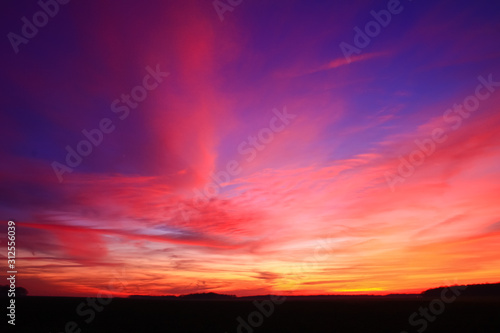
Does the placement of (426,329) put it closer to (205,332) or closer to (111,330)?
(205,332)

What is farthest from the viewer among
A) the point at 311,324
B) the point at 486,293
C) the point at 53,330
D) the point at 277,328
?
the point at 486,293

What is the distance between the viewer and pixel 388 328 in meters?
28.3

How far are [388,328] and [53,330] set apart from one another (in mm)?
26290

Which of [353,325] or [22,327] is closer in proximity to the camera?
[22,327]

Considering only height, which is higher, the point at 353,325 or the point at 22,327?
the point at 22,327

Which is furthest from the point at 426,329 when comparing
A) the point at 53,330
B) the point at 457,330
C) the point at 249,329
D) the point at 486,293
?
the point at 486,293

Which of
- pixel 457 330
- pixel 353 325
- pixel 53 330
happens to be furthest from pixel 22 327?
pixel 457 330

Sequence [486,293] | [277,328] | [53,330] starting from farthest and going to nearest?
1. [486,293]
2. [277,328]
3. [53,330]

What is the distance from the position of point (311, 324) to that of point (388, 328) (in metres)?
6.66

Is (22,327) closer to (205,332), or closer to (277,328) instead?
(205,332)

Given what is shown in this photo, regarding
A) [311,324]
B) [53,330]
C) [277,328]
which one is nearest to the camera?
[53,330]

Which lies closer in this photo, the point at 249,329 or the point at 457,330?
the point at 457,330

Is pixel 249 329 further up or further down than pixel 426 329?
further up

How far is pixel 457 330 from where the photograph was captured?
27031 mm
